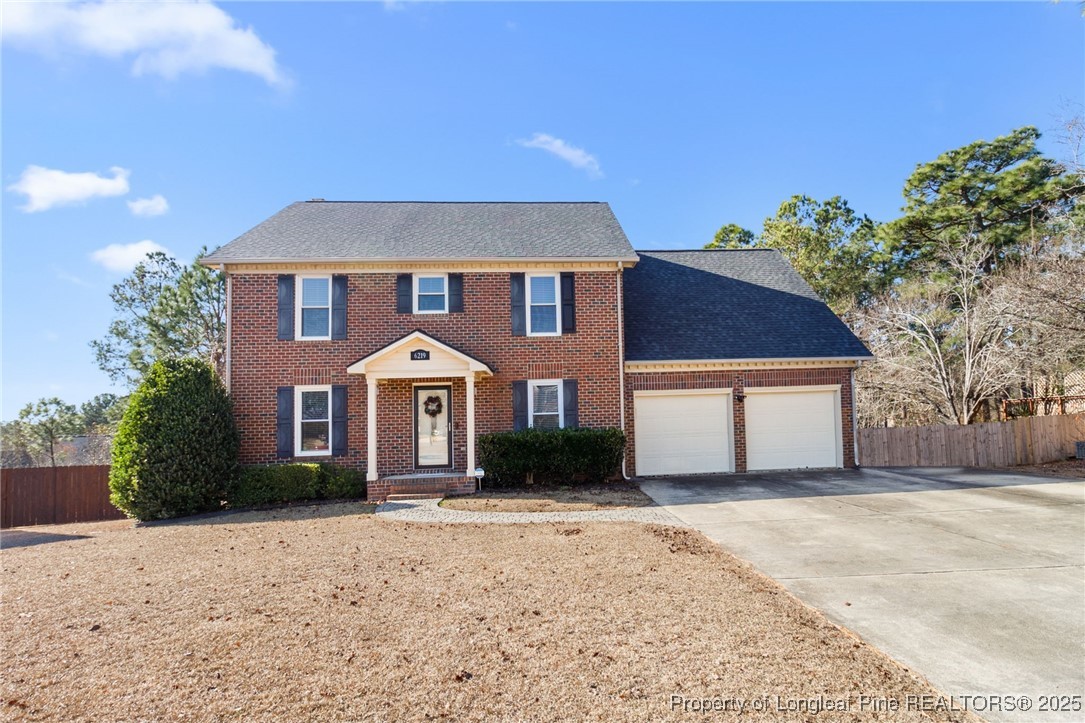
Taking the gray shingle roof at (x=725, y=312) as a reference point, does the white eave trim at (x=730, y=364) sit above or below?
below

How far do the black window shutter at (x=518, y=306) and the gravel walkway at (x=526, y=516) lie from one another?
483 cm

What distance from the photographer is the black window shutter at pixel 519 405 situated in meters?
13.7

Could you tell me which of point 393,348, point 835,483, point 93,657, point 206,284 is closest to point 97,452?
point 206,284

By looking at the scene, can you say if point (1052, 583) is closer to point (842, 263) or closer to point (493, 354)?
point (493, 354)

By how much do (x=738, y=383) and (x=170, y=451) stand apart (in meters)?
12.6

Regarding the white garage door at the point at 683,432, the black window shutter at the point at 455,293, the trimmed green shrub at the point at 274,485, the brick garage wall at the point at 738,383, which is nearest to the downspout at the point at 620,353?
the brick garage wall at the point at 738,383

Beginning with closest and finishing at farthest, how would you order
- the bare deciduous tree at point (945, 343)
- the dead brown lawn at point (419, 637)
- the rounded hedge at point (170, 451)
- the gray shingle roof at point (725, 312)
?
the dead brown lawn at point (419, 637)
the rounded hedge at point (170, 451)
the gray shingle roof at point (725, 312)
the bare deciduous tree at point (945, 343)

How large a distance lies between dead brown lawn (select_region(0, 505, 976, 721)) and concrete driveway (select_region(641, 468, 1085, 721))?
44 centimetres

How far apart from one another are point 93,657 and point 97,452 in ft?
98.3

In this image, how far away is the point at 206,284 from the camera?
80.5 feet

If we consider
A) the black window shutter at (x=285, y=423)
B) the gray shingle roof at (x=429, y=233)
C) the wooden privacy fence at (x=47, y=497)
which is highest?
the gray shingle roof at (x=429, y=233)

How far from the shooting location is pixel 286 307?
13.6 m

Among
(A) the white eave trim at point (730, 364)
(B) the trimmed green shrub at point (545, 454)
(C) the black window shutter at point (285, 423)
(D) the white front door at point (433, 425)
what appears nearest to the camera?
(B) the trimmed green shrub at point (545, 454)

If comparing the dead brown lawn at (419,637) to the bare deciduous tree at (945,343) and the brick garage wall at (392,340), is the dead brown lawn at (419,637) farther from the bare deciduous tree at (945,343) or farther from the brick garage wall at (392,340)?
the bare deciduous tree at (945,343)
